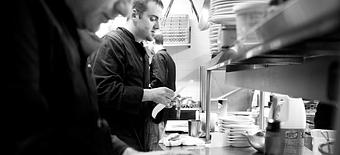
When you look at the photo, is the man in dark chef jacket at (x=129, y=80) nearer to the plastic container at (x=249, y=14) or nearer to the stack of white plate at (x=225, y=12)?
the stack of white plate at (x=225, y=12)

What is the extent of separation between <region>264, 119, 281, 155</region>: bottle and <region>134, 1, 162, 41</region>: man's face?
1.08m

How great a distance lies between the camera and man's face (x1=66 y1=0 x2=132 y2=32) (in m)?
0.92

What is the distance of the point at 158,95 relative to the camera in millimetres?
2109

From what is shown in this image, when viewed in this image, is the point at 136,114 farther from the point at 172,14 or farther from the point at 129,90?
the point at 172,14

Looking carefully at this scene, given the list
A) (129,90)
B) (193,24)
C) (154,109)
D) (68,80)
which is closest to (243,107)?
(193,24)

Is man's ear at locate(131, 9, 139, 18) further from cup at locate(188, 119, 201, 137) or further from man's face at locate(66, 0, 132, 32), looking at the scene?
man's face at locate(66, 0, 132, 32)

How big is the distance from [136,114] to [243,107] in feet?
7.25

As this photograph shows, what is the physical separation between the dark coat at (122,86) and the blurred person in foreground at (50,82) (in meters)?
0.98

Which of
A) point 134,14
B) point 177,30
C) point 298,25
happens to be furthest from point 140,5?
point 177,30

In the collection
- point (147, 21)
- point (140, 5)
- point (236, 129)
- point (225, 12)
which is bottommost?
point (236, 129)

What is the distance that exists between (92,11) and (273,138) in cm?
102

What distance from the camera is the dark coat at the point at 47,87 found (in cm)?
63

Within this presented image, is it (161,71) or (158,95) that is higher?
(161,71)

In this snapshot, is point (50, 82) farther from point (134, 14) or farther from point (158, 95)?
point (134, 14)
